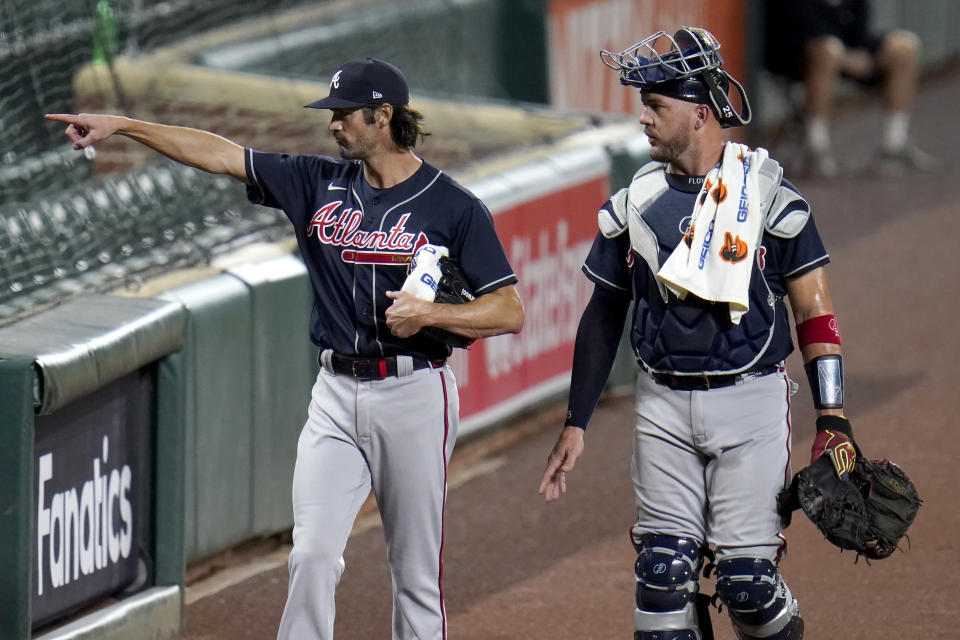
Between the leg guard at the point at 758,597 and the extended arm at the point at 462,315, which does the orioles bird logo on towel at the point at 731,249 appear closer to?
the extended arm at the point at 462,315

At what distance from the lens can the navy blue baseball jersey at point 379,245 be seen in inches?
174

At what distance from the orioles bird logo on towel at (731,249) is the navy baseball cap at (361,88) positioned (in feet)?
3.01

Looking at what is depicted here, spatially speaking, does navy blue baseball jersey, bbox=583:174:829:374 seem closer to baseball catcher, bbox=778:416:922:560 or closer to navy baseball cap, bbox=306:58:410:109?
baseball catcher, bbox=778:416:922:560

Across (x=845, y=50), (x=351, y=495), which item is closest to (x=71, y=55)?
(x=351, y=495)

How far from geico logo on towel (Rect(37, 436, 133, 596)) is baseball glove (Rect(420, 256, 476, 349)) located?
1.21m

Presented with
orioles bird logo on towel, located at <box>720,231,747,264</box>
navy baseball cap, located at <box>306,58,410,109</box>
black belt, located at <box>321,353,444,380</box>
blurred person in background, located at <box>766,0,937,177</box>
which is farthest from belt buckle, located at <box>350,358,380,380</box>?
blurred person in background, located at <box>766,0,937,177</box>

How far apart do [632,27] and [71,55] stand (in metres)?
5.60

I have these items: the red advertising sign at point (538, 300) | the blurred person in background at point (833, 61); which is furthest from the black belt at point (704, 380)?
the blurred person in background at point (833, 61)

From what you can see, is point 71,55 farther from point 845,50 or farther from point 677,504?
point 845,50

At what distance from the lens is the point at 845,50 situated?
1348 centimetres

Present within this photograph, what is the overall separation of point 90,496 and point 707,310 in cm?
192

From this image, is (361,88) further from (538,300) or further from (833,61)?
(833,61)

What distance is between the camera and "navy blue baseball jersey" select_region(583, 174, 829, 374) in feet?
14.1

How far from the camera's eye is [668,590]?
4.29 meters
